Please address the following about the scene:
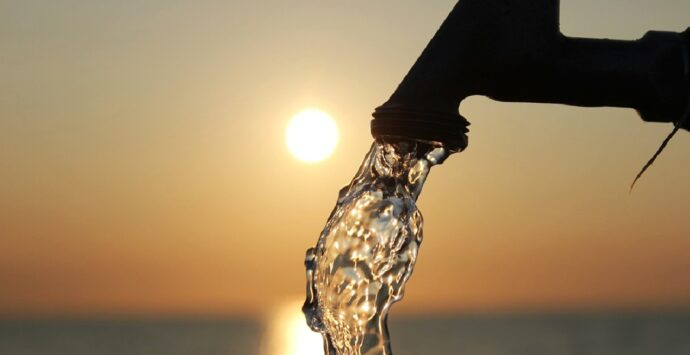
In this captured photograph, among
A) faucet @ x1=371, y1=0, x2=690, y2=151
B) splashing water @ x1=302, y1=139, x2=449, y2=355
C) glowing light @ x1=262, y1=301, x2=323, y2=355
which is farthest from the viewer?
glowing light @ x1=262, y1=301, x2=323, y2=355

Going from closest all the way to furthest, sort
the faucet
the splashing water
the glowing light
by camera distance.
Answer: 1. the faucet
2. the splashing water
3. the glowing light

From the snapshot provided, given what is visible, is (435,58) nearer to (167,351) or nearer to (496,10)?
(496,10)

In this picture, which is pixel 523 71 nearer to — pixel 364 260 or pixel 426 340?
pixel 364 260

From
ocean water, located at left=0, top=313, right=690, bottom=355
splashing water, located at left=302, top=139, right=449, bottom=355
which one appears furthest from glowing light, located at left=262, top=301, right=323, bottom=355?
splashing water, located at left=302, top=139, right=449, bottom=355

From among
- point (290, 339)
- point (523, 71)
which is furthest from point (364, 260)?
point (290, 339)

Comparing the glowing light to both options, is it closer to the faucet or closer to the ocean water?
the ocean water

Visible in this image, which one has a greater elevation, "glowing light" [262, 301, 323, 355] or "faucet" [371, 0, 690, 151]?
"glowing light" [262, 301, 323, 355]

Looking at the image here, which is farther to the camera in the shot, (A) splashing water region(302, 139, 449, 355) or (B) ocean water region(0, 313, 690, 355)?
(B) ocean water region(0, 313, 690, 355)

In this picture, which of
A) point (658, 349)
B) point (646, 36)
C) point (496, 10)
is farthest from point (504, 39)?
point (658, 349)
